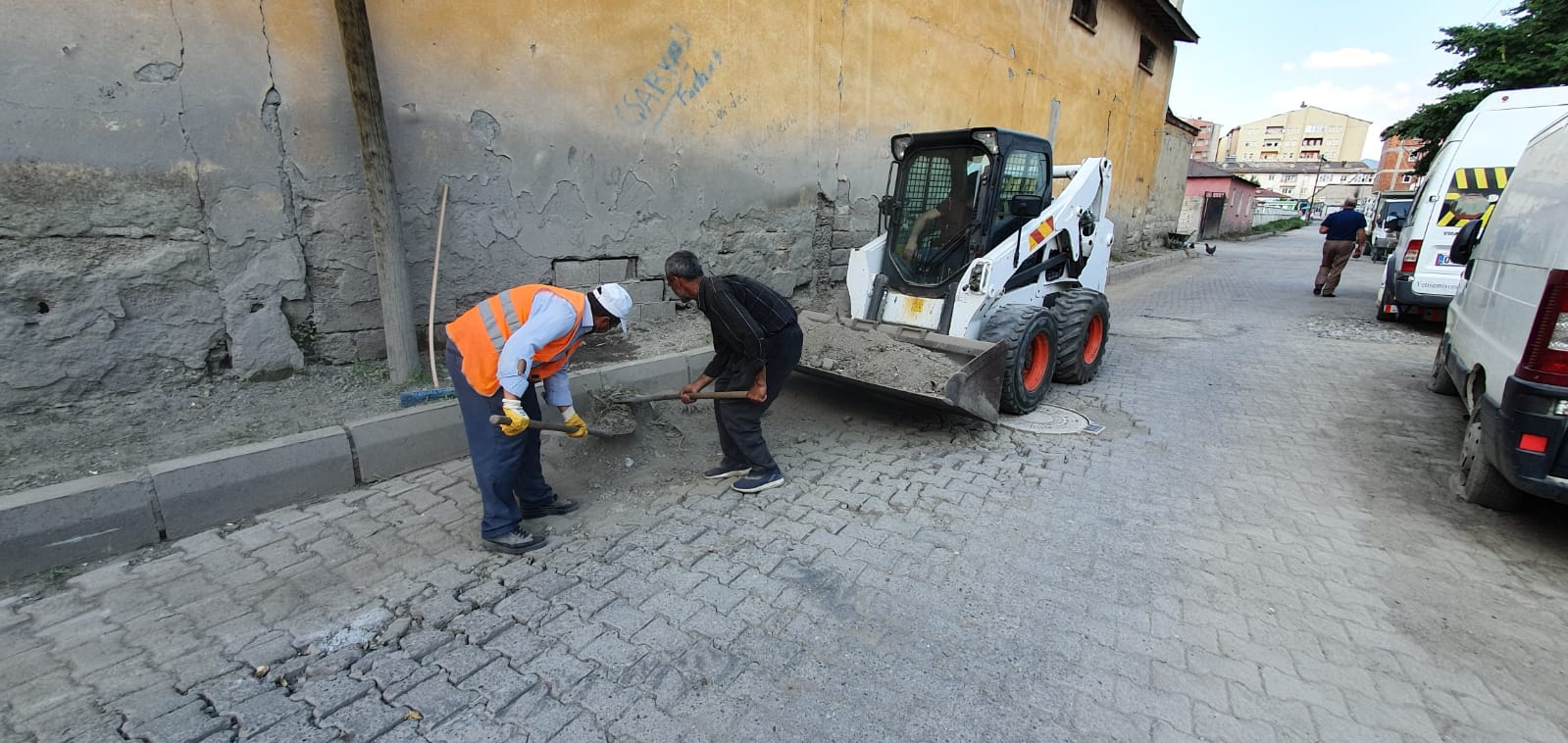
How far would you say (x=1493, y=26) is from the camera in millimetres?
13211

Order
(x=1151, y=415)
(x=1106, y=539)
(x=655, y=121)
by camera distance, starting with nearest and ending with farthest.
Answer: (x=1106, y=539) → (x=1151, y=415) → (x=655, y=121)

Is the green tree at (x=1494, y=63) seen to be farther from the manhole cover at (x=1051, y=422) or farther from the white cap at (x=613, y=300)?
the white cap at (x=613, y=300)

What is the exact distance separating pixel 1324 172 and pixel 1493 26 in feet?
259

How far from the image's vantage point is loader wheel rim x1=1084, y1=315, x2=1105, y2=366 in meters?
6.25

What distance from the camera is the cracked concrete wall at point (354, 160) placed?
342 cm

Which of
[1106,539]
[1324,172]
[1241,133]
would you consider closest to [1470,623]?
[1106,539]

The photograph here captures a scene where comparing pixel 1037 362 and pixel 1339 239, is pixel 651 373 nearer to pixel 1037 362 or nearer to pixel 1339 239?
pixel 1037 362

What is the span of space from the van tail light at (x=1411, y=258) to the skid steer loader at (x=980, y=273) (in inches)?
211

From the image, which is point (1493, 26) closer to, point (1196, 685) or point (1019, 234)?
point (1019, 234)

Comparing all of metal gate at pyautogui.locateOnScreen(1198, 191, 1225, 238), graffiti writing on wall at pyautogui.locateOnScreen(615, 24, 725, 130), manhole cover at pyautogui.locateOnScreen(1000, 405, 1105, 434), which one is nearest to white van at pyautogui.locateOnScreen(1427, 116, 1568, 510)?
manhole cover at pyautogui.locateOnScreen(1000, 405, 1105, 434)

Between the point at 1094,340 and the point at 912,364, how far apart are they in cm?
273

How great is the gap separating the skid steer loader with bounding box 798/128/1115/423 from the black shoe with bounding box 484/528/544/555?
2.37 m

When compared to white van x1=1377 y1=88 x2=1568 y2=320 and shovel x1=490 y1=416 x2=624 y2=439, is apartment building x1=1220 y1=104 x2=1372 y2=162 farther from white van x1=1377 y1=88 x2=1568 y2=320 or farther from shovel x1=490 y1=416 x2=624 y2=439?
shovel x1=490 y1=416 x2=624 y2=439

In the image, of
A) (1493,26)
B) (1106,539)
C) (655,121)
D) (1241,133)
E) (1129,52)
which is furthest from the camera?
(1241,133)
